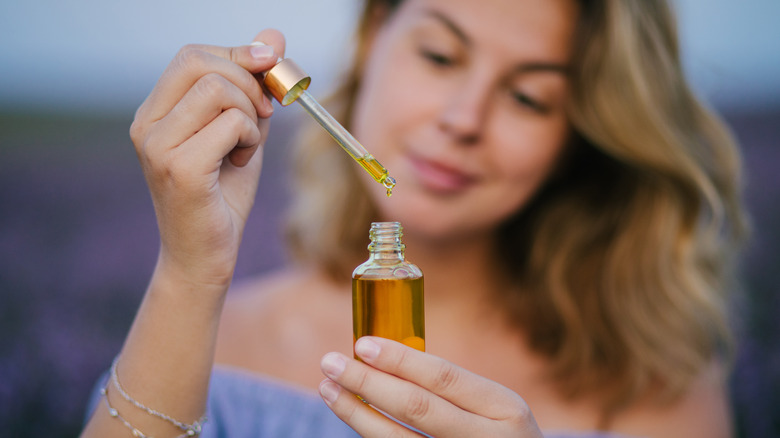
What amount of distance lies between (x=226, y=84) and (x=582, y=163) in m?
1.83

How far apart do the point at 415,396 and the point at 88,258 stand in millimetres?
3315

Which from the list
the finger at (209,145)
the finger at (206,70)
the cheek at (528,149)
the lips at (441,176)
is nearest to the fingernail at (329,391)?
the finger at (209,145)

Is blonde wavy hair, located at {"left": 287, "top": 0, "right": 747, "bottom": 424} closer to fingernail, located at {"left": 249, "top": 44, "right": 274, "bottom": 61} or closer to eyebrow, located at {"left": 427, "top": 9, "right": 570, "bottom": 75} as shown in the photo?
eyebrow, located at {"left": 427, "top": 9, "right": 570, "bottom": 75}

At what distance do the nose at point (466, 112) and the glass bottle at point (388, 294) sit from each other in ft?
2.72

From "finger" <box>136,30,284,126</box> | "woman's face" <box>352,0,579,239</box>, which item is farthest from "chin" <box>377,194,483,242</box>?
"finger" <box>136,30,284,126</box>

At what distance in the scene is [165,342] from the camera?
116 centimetres

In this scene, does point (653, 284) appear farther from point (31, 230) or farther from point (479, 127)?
point (31, 230)

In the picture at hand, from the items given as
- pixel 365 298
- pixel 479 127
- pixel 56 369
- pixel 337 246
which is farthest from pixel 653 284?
pixel 56 369

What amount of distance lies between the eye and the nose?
0.10 m

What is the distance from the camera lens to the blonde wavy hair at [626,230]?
204 cm

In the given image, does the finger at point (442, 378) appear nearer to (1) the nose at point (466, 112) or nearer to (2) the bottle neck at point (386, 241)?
(2) the bottle neck at point (386, 241)

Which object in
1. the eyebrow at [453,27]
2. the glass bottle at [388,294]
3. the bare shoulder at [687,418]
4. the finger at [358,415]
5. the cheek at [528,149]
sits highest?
the eyebrow at [453,27]

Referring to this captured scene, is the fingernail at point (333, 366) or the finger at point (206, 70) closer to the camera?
the fingernail at point (333, 366)

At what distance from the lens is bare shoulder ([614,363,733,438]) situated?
218 centimetres
